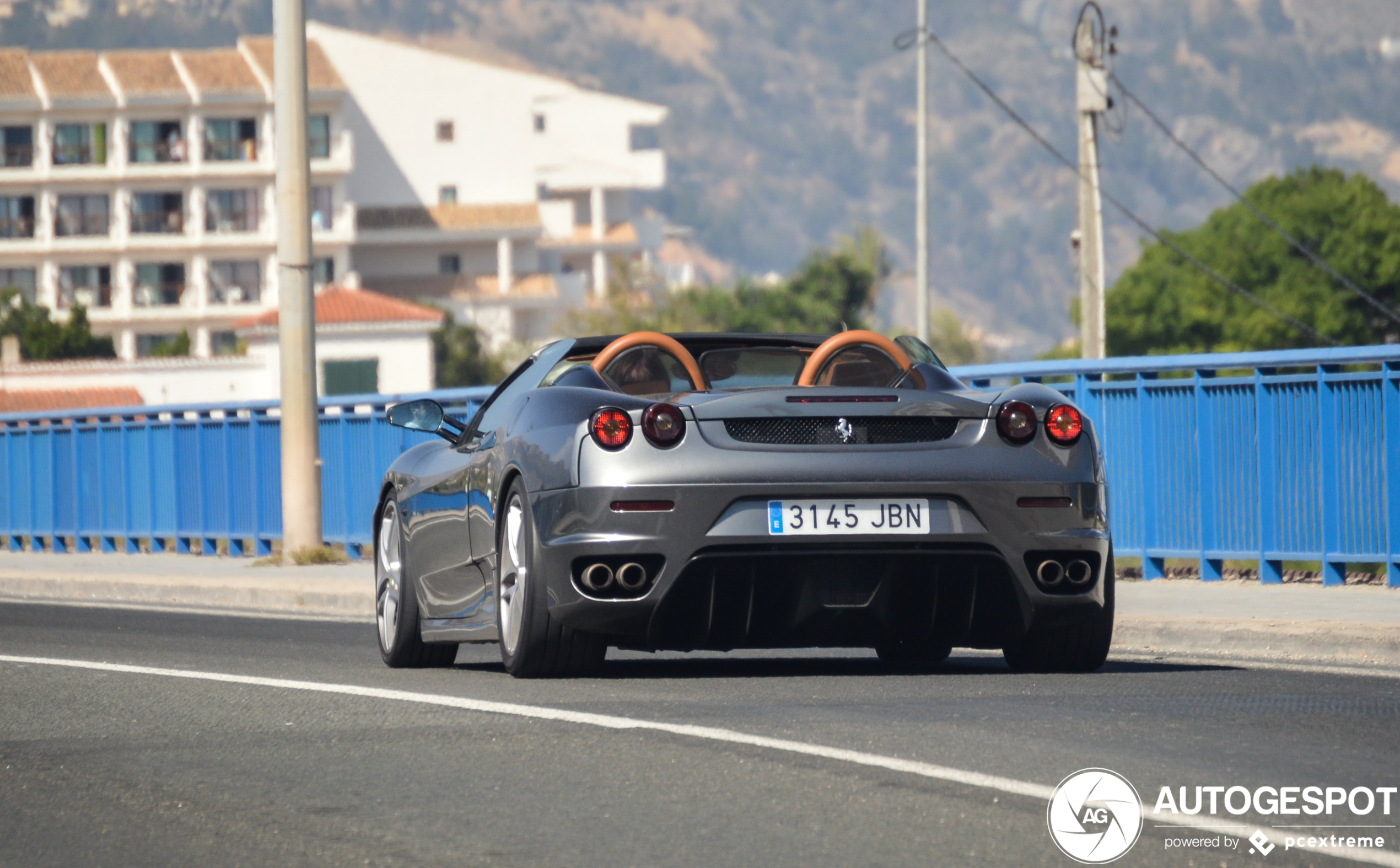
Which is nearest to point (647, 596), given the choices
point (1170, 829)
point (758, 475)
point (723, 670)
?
point (758, 475)

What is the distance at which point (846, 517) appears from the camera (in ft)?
23.5

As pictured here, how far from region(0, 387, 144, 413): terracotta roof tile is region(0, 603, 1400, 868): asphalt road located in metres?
72.5

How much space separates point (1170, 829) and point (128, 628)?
893cm

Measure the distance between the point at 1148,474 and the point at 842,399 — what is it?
22.5 ft

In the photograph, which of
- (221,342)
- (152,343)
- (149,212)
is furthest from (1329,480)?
(149,212)

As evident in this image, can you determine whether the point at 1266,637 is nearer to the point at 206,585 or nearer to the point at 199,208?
the point at 206,585

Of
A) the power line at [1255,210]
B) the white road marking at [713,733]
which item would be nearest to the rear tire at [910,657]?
the white road marking at [713,733]

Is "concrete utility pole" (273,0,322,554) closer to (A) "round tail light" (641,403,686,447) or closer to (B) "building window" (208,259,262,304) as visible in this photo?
(A) "round tail light" (641,403,686,447)

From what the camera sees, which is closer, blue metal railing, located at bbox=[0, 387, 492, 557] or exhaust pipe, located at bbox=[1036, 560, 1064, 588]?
exhaust pipe, located at bbox=[1036, 560, 1064, 588]

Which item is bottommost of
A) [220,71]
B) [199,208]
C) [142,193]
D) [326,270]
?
[326,270]

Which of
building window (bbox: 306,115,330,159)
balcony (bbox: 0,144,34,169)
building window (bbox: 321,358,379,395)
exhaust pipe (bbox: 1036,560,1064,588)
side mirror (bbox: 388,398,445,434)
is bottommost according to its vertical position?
exhaust pipe (bbox: 1036,560,1064,588)

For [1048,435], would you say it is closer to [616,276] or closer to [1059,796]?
[1059,796]

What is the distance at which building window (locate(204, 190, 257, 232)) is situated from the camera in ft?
335

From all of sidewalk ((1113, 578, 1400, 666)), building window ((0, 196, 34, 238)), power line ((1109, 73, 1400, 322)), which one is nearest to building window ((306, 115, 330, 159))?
building window ((0, 196, 34, 238))
